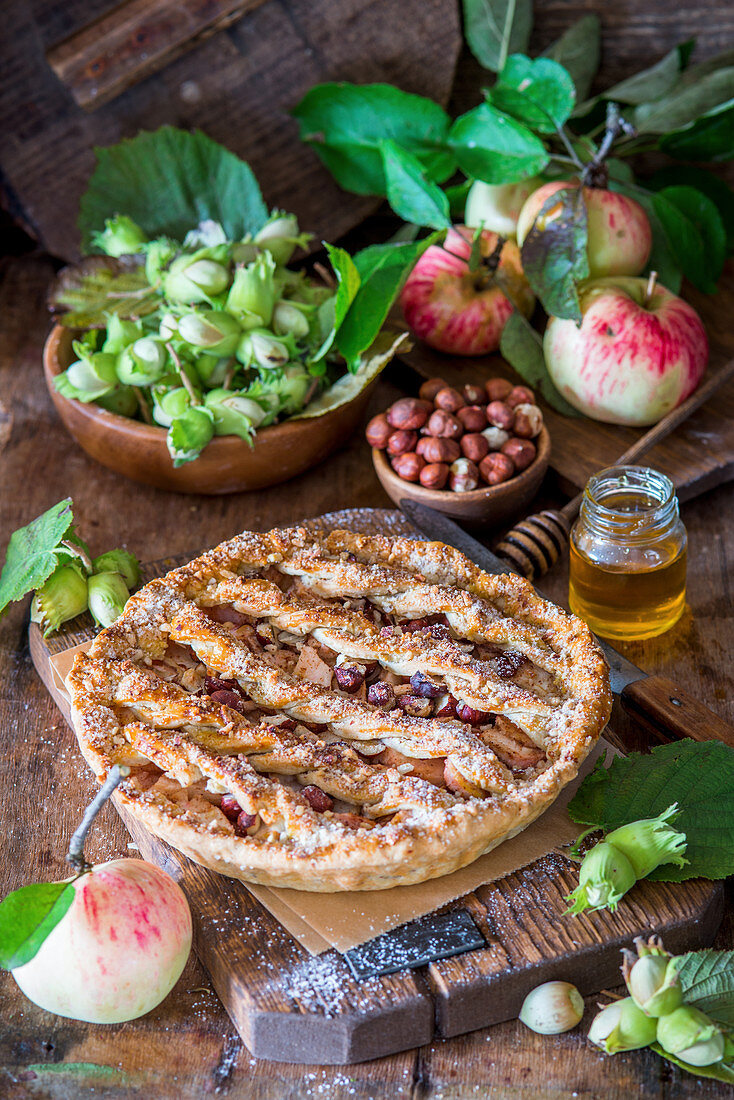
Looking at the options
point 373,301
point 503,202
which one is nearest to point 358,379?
point 373,301

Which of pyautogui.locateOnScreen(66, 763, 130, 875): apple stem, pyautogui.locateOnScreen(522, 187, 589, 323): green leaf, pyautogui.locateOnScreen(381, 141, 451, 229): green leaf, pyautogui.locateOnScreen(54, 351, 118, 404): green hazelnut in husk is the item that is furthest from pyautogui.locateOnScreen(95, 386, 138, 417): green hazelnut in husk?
pyautogui.locateOnScreen(66, 763, 130, 875): apple stem

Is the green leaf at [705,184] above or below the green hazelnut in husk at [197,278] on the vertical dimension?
below

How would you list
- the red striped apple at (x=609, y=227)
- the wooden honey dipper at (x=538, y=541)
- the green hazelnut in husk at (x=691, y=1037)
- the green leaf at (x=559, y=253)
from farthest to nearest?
the red striped apple at (x=609, y=227)
the green leaf at (x=559, y=253)
the wooden honey dipper at (x=538, y=541)
the green hazelnut in husk at (x=691, y=1037)

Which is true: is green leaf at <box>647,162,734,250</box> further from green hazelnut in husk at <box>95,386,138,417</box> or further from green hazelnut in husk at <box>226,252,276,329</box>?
green hazelnut in husk at <box>95,386,138,417</box>

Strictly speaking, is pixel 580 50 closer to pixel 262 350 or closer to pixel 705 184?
pixel 705 184

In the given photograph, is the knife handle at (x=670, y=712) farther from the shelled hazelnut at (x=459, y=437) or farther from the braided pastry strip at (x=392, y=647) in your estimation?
the shelled hazelnut at (x=459, y=437)

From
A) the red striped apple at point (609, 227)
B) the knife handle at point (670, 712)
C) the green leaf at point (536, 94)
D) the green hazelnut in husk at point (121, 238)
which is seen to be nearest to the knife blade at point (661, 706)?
the knife handle at point (670, 712)

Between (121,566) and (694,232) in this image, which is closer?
(121,566)
